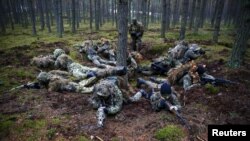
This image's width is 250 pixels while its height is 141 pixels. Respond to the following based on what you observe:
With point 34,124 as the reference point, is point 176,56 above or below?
above

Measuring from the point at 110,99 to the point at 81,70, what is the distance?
19.2 feet

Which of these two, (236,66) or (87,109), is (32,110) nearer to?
(87,109)

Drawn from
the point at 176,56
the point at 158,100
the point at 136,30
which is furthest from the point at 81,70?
the point at 136,30

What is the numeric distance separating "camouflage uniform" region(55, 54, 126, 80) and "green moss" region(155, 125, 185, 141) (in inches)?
166

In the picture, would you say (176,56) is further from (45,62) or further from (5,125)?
(5,125)

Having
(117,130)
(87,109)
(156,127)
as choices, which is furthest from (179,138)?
(87,109)

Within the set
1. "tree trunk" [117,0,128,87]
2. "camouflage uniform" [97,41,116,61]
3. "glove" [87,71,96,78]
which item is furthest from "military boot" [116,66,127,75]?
"camouflage uniform" [97,41,116,61]

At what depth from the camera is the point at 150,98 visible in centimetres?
1147

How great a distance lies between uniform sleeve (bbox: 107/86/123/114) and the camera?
10.4 metres

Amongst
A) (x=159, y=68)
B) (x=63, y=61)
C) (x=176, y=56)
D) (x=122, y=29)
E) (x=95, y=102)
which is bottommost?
(x=95, y=102)

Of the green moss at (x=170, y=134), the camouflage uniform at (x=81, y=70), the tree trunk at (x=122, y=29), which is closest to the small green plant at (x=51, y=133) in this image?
the green moss at (x=170, y=134)

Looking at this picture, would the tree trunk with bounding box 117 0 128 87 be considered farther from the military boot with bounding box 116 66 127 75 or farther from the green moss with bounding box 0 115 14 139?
the green moss with bounding box 0 115 14 139

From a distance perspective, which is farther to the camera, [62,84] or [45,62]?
[45,62]

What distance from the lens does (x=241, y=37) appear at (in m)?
15.2
